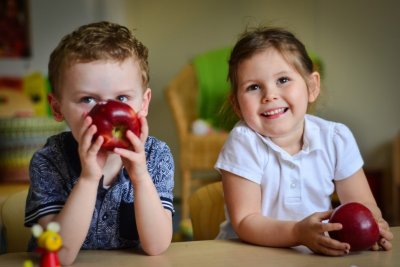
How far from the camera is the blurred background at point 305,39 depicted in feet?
15.2

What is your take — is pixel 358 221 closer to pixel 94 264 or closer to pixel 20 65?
pixel 94 264

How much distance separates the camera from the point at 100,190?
131 cm

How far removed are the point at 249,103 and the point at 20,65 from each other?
3.60 m

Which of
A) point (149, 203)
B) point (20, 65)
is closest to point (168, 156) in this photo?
point (149, 203)

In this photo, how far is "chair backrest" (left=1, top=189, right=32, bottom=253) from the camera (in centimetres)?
151

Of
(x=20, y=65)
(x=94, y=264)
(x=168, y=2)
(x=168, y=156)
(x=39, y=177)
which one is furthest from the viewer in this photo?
(x=168, y=2)

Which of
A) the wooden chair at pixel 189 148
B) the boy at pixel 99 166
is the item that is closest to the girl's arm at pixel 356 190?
the boy at pixel 99 166

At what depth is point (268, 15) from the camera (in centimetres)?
493

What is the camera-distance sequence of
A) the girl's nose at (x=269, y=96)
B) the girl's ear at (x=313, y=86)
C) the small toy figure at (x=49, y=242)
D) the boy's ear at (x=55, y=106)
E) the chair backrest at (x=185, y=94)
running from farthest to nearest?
the chair backrest at (x=185, y=94)
the girl's ear at (x=313, y=86)
the girl's nose at (x=269, y=96)
the boy's ear at (x=55, y=106)
the small toy figure at (x=49, y=242)

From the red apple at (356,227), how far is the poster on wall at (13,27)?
13.0 feet

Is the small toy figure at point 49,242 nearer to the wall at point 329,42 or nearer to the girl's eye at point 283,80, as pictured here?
the girl's eye at point 283,80

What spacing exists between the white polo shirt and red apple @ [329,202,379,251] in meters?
0.29

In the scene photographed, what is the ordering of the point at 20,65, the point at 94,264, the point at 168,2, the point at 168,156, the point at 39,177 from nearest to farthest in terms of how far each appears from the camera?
the point at 94,264, the point at 39,177, the point at 168,156, the point at 20,65, the point at 168,2

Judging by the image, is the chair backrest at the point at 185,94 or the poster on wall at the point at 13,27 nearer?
the chair backrest at the point at 185,94
